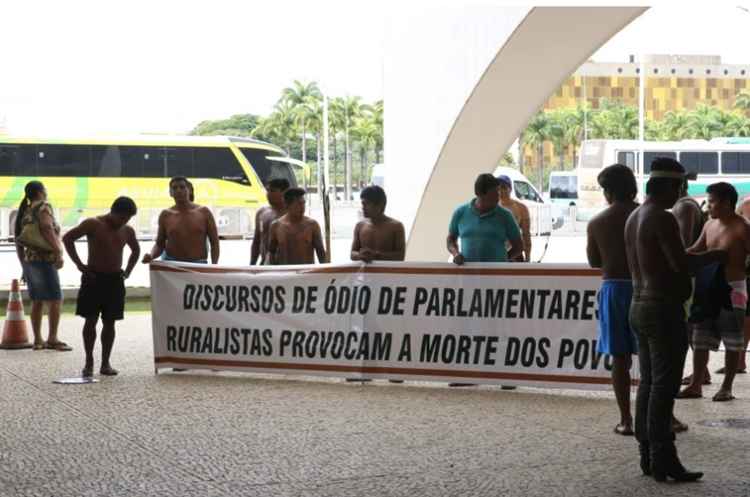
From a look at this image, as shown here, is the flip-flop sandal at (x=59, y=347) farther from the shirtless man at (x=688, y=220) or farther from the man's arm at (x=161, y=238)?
the shirtless man at (x=688, y=220)

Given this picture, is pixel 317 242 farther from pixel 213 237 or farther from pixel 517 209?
pixel 517 209

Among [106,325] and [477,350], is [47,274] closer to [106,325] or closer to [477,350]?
[106,325]

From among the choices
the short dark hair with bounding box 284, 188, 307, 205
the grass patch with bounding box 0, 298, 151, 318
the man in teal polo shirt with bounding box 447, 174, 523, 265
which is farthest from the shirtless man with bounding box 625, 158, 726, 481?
the grass patch with bounding box 0, 298, 151, 318

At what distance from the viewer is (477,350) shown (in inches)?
406

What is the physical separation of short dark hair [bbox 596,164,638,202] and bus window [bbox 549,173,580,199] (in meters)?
56.0

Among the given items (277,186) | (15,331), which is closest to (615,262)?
(277,186)

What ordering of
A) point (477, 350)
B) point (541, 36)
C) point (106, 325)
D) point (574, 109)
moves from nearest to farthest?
1. point (477, 350)
2. point (106, 325)
3. point (541, 36)
4. point (574, 109)

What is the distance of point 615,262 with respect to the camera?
26.3 feet

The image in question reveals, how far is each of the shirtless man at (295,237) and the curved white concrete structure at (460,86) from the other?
4871mm

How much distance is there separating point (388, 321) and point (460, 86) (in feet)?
20.5

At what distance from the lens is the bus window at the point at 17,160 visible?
45938 millimetres

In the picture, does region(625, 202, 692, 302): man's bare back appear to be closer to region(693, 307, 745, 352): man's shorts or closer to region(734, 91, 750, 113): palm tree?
region(693, 307, 745, 352): man's shorts

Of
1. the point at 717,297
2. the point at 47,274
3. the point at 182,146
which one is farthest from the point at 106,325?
the point at 182,146

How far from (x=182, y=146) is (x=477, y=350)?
37565 millimetres
